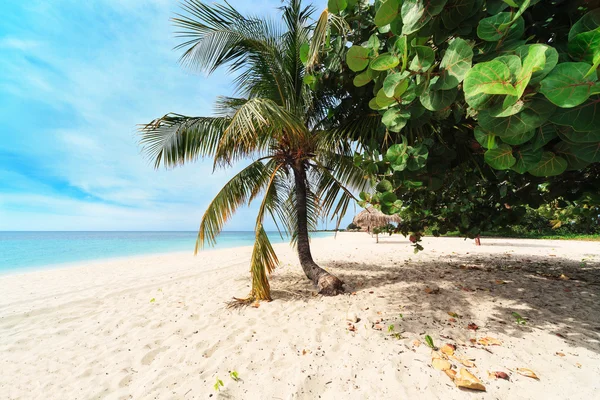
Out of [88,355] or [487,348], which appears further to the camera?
[88,355]

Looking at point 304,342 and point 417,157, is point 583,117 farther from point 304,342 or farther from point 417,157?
point 304,342

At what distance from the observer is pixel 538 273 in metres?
4.80

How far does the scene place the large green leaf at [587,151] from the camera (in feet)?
3.40

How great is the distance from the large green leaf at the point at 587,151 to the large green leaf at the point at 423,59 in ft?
2.37

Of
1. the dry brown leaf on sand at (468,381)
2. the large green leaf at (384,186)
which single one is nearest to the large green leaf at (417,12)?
the large green leaf at (384,186)

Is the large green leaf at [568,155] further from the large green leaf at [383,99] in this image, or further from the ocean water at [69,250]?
the ocean water at [69,250]

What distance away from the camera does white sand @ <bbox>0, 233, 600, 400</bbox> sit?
1787mm

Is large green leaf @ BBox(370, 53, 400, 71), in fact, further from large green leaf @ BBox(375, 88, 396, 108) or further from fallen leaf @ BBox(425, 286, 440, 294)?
fallen leaf @ BBox(425, 286, 440, 294)

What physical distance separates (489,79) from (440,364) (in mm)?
2007

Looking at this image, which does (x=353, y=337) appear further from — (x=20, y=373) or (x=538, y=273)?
(x=538, y=273)

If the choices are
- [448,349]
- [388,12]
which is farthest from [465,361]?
[388,12]

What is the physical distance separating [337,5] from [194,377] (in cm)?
283

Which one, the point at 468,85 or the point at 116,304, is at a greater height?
the point at 468,85

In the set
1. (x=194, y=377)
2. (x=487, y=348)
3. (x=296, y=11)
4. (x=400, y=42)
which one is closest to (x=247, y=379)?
(x=194, y=377)
